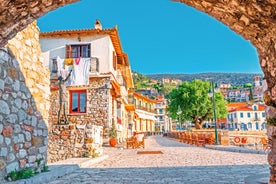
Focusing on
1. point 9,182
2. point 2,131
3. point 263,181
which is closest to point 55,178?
point 9,182

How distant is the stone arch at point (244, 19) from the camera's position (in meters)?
2.36

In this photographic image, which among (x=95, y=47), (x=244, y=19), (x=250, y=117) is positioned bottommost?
(x=250, y=117)

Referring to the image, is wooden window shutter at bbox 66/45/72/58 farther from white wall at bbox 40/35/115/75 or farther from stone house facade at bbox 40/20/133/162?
white wall at bbox 40/35/115/75

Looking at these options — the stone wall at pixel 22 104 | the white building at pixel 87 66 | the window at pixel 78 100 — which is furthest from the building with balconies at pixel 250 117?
the stone wall at pixel 22 104

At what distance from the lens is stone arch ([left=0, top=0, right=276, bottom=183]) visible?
7.75 ft

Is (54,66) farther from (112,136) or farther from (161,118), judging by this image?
(161,118)

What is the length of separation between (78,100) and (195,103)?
24707mm

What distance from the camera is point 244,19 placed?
258 cm

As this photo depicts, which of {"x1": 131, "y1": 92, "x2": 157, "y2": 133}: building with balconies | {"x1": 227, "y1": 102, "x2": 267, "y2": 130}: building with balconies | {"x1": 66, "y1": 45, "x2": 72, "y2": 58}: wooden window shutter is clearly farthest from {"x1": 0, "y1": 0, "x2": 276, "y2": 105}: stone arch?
{"x1": 227, "y1": 102, "x2": 267, "y2": 130}: building with balconies

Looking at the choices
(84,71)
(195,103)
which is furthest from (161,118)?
(84,71)

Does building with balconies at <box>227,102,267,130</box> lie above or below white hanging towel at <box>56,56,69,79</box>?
below

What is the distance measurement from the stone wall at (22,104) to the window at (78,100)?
37.0 ft

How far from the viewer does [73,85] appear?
17594 millimetres

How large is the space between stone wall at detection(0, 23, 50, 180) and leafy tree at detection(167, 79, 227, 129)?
34.2m
